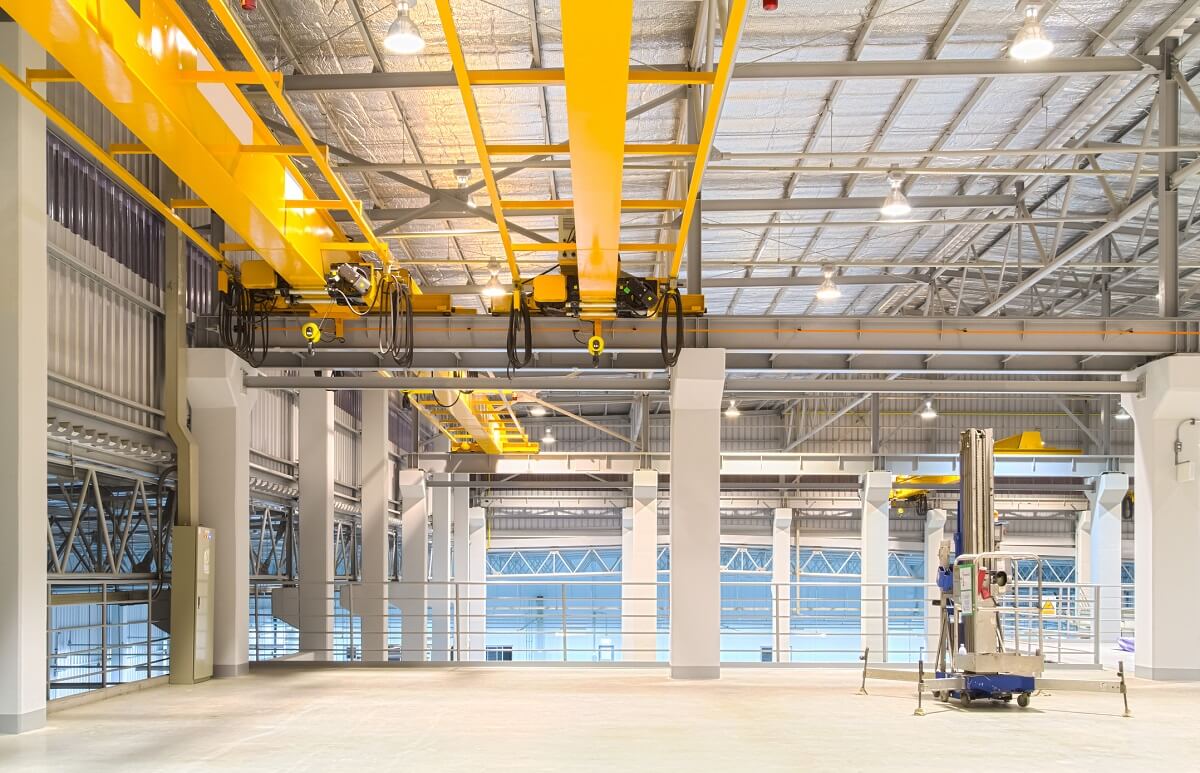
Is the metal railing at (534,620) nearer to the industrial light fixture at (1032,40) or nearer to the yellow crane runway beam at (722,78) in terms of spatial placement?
the yellow crane runway beam at (722,78)

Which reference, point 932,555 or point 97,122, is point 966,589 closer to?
point 97,122

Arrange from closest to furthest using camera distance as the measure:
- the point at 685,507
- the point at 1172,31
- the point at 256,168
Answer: the point at 256,168
the point at 1172,31
the point at 685,507

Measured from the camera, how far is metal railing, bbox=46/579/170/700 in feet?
50.1

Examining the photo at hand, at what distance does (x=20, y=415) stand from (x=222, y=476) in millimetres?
6648

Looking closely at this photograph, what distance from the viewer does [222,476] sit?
724 inches

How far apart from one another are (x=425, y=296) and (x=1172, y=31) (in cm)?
1210

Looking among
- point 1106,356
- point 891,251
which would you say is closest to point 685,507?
point 1106,356

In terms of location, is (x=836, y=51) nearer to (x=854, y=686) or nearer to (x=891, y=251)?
(x=854, y=686)

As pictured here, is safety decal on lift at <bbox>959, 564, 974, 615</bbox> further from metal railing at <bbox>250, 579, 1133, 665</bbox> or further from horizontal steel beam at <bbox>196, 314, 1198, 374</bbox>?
horizontal steel beam at <bbox>196, 314, 1198, 374</bbox>

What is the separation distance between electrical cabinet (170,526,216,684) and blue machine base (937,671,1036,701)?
11.5m

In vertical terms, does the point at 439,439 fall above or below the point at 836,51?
below

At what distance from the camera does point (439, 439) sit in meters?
42.1

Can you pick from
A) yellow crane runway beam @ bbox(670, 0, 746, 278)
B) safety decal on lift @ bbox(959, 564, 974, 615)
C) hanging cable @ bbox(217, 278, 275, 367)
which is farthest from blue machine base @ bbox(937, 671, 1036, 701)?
hanging cable @ bbox(217, 278, 275, 367)

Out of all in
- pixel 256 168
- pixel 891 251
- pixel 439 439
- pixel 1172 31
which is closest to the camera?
pixel 256 168
